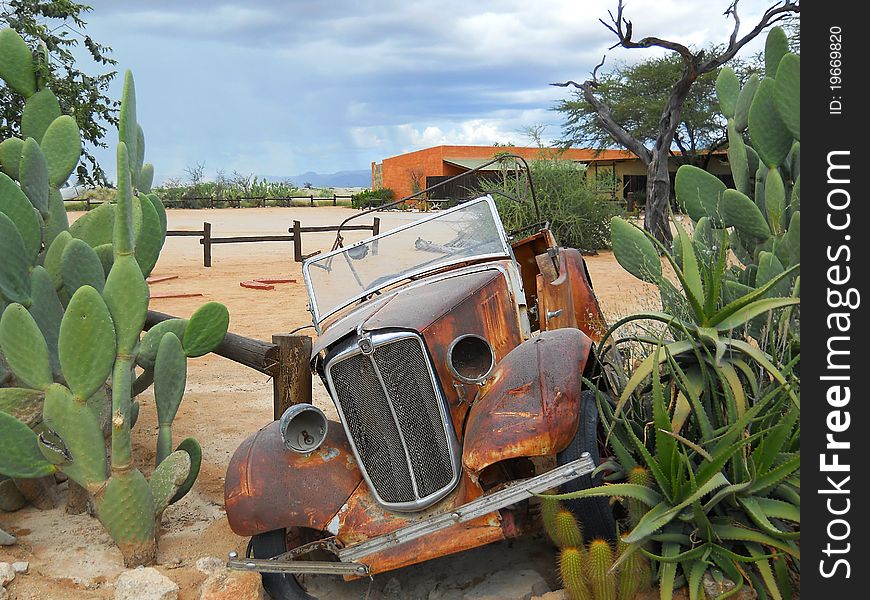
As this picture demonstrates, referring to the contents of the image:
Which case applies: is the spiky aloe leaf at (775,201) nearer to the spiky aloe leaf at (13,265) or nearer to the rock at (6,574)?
the spiky aloe leaf at (13,265)

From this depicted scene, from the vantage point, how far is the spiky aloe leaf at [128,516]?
13.4 ft

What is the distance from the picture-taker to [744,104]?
5.84m

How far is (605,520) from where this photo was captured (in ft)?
11.6

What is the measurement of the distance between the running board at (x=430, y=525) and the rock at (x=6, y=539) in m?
1.60

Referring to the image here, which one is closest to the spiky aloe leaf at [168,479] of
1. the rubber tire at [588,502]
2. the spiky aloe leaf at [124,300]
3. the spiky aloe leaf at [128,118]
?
the spiky aloe leaf at [124,300]

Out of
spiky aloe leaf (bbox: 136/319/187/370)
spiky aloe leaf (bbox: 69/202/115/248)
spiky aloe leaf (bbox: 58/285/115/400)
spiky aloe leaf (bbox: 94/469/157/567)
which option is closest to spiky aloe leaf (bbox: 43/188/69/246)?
spiky aloe leaf (bbox: 69/202/115/248)

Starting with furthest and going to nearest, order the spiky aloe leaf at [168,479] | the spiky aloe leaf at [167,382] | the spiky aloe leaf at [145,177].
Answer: the spiky aloe leaf at [145,177] → the spiky aloe leaf at [167,382] → the spiky aloe leaf at [168,479]

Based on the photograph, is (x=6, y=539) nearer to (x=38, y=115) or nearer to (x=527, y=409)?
(x=38, y=115)

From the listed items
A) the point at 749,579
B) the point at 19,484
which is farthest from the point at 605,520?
the point at 19,484

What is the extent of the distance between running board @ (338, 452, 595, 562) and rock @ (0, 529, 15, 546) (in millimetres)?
2215

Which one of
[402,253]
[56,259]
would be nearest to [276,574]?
[402,253]

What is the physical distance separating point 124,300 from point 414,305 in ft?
5.19
